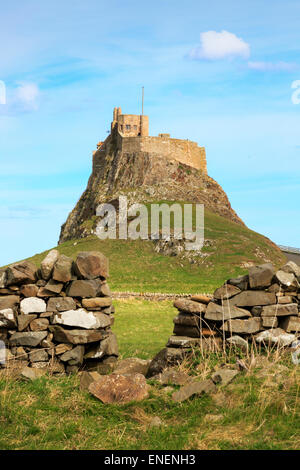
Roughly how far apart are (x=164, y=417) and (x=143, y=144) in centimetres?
8001

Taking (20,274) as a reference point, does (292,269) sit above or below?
above

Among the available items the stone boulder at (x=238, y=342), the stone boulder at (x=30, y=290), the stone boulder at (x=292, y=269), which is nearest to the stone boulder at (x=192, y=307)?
the stone boulder at (x=238, y=342)

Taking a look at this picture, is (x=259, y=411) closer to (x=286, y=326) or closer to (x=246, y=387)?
(x=246, y=387)

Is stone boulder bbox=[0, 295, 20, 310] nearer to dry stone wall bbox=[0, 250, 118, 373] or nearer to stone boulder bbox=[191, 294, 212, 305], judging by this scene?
dry stone wall bbox=[0, 250, 118, 373]

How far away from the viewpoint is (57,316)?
1168 cm

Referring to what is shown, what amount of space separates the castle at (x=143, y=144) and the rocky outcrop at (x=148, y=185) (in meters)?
1.30

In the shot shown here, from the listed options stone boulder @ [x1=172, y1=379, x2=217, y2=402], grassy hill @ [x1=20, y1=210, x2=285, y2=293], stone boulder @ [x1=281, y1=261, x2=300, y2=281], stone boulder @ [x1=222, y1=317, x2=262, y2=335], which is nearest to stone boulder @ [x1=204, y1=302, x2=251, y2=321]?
stone boulder @ [x1=222, y1=317, x2=262, y2=335]

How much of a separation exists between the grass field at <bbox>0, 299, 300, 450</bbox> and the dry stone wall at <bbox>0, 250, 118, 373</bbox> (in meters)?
1.41

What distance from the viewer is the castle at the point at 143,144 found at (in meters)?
86.8

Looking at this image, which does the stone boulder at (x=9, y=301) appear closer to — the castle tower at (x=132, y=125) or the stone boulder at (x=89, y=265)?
the stone boulder at (x=89, y=265)

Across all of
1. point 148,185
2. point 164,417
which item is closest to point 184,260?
point 148,185

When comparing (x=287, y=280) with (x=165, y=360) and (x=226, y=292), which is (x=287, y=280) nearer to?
(x=226, y=292)

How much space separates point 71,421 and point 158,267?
1847 inches
